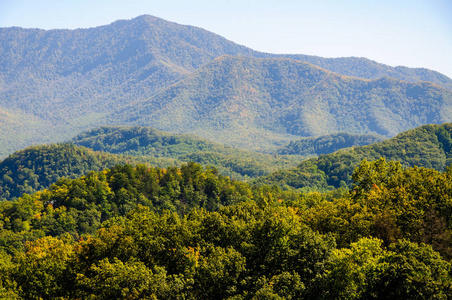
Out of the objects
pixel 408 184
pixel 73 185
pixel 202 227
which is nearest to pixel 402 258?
pixel 408 184

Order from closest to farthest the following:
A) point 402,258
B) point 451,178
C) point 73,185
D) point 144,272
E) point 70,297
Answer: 1. point 402,258
2. point 144,272
3. point 70,297
4. point 451,178
5. point 73,185

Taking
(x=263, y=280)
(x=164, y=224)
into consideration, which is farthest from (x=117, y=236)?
(x=263, y=280)

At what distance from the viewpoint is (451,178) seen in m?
60.0

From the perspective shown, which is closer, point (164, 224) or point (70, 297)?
point (70, 297)

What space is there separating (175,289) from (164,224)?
1527 cm

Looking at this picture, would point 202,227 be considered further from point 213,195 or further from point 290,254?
point 213,195

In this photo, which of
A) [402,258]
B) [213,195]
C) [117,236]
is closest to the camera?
[402,258]

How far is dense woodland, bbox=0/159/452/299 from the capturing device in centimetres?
4284

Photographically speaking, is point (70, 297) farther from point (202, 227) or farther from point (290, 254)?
point (290, 254)

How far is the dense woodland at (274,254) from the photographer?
42844mm

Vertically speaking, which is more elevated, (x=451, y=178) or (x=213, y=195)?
(x=451, y=178)

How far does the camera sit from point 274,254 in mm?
48719

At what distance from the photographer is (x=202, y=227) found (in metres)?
57.7

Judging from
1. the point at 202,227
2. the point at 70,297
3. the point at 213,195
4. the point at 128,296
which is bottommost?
the point at 213,195
